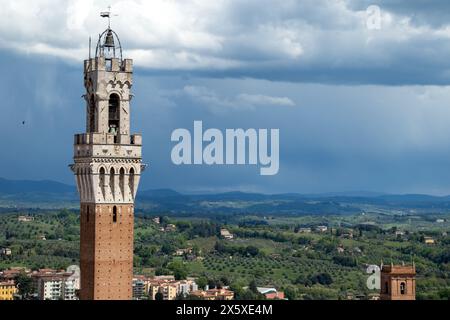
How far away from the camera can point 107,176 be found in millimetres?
54719

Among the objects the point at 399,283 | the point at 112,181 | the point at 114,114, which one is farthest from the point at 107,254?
the point at 399,283

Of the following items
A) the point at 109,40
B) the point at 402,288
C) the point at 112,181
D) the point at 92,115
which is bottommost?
the point at 402,288

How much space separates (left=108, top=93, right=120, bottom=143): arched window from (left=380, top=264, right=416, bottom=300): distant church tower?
17.5 metres

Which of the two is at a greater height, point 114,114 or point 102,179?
point 114,114

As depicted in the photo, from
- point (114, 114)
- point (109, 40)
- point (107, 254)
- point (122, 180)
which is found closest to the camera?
point (107, 254)

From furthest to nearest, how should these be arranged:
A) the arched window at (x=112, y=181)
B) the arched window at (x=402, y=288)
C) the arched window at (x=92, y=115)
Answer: the arched window at (x=402, y=288), the arched window at (x=92, y=115), the arched window at (x=112, y=181)

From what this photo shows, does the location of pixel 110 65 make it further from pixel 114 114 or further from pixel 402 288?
pixel 402 288

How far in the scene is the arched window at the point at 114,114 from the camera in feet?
182

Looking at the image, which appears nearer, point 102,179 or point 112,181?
point 102,179

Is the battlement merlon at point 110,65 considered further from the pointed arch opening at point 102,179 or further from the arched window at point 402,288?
the arched window at point 402,288

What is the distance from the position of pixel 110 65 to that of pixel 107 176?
14.1 ft

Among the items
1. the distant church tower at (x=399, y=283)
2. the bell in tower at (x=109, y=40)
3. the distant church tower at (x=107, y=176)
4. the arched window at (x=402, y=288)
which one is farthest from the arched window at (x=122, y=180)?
the arched window at (x=402, y=288)

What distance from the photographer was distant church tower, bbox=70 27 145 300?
2141 inches
